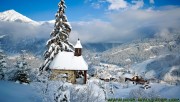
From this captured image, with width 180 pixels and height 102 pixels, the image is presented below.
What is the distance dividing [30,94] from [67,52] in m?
28.0

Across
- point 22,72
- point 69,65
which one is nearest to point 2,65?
point 22,72

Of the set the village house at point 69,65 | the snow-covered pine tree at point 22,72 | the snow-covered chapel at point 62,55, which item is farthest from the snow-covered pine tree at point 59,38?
the snow-covered pine tree at point 22,72

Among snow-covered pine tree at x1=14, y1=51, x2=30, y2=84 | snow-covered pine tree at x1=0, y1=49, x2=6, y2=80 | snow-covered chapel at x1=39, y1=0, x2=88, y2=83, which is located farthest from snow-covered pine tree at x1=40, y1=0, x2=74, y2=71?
snow-covered pine tree at x1=14, y1=51, x2=30, y2=84

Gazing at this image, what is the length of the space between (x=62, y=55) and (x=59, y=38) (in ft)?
10.4

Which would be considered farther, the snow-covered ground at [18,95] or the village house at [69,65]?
the village house at [69,65]

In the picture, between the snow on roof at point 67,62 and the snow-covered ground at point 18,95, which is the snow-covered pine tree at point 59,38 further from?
the snow-covered ground at point 18,95

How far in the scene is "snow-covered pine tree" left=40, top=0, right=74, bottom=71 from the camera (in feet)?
168

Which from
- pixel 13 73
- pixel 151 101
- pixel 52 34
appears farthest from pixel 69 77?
pixel 151 101

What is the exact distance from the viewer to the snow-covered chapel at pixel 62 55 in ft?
166

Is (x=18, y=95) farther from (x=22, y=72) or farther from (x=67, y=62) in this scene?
(x=67, y=62)

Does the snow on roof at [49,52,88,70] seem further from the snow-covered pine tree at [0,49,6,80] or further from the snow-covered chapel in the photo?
the snow-covered pine tree at [0,49,6,80]

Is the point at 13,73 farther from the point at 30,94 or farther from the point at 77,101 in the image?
the point at 77,101

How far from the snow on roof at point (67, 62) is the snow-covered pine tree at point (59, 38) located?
1.21 metres

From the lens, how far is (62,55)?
50.6 m
